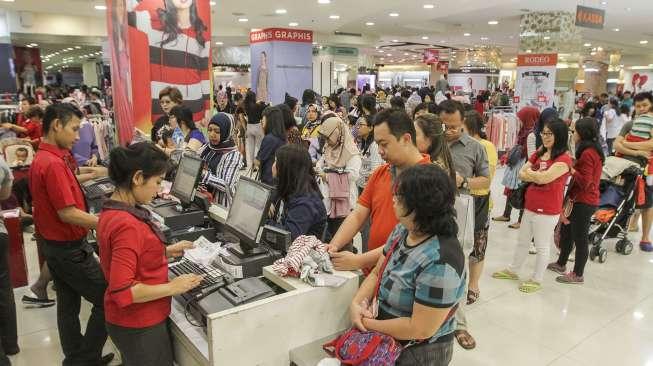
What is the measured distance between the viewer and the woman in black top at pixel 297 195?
93.2 inches

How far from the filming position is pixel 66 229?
8.00ft

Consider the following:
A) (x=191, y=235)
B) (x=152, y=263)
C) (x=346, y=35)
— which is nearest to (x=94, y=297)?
(x=191, y=235)

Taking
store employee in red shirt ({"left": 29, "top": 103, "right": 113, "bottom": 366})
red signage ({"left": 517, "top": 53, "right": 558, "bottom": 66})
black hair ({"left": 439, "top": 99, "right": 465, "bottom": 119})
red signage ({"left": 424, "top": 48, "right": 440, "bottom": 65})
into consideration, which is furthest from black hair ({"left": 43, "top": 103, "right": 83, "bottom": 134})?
red signage ({"left": 424, "top": 48, "right": 440, "bottom": 65})

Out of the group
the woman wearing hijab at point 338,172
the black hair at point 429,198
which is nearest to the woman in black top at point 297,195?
the black hair at point 429,198

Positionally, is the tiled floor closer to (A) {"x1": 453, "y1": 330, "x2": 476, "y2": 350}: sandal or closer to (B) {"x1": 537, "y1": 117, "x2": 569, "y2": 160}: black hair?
(A) {"x1": 453, "y1": 330, "x2": 476, "y2": 350}: sandal

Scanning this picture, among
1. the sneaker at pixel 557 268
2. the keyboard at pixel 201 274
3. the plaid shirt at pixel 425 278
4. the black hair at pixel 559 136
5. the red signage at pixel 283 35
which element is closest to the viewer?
the plaid shirt at pixel 425 278

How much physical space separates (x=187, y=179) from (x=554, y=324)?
282 centimetres

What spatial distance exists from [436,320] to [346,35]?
49.2ft

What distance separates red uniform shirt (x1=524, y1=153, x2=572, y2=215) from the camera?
3.55 metres

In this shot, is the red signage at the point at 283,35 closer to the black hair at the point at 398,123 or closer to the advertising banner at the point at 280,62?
the advertising banner at the point at 280,62

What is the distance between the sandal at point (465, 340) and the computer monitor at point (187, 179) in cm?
198

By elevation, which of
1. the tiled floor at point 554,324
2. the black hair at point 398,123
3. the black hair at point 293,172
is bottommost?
the tiled floor at point 554,324

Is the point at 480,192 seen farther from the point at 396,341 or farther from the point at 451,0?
the point at 451,0

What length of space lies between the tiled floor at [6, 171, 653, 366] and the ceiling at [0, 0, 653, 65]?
598 cm
